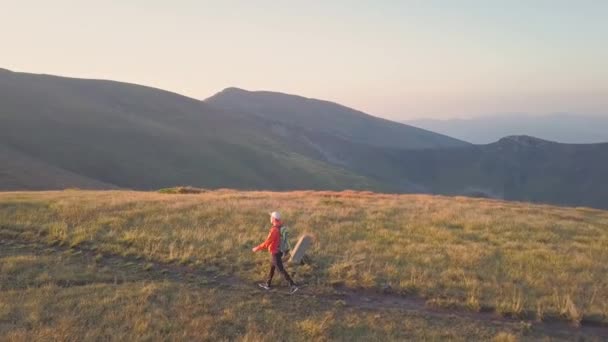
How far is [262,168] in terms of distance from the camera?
5507 inches

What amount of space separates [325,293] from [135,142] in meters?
115

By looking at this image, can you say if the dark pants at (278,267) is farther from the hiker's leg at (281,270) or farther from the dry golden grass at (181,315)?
the dry golden grass at (181,315)

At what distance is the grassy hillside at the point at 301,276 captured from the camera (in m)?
12.3

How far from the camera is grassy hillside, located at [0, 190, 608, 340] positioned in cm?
1227

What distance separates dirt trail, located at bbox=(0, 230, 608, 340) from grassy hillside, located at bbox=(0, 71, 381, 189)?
50843 millimetres

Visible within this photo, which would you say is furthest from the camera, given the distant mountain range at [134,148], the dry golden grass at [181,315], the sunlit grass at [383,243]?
the distant mountain range at [134,148]

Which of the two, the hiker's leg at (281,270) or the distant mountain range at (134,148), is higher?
the distant mountain range at (134,148)

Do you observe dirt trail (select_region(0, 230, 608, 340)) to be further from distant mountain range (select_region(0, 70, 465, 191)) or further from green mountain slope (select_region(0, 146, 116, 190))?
distant mountain range (select_region(0, 70, 465, 191))

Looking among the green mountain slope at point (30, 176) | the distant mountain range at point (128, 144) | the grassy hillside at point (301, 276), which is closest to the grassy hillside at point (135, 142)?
the distant mountain range at point (128, 144)

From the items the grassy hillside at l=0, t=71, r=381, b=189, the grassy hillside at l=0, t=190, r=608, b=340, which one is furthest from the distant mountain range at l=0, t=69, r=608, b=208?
the grassy hillside at l=0, t=190, r=608, b=340

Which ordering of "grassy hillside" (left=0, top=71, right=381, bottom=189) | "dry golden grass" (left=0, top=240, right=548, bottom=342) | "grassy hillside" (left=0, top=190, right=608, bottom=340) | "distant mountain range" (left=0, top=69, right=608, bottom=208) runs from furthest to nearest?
"grassy hillside" (left=0, top=71, right=381, bottom=189)
"distant mountain range" (left=0, top=69, right=608, bottom=208)
"grassy hillside" (left=0, top=190, right=608, bottom=340)
"dry golden grass" (left=0, top=240, right=548, bottom=342)

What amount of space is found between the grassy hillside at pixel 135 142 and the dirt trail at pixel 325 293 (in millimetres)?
50843

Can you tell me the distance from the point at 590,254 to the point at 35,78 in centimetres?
16934

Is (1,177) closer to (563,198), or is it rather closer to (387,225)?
(387,225)
